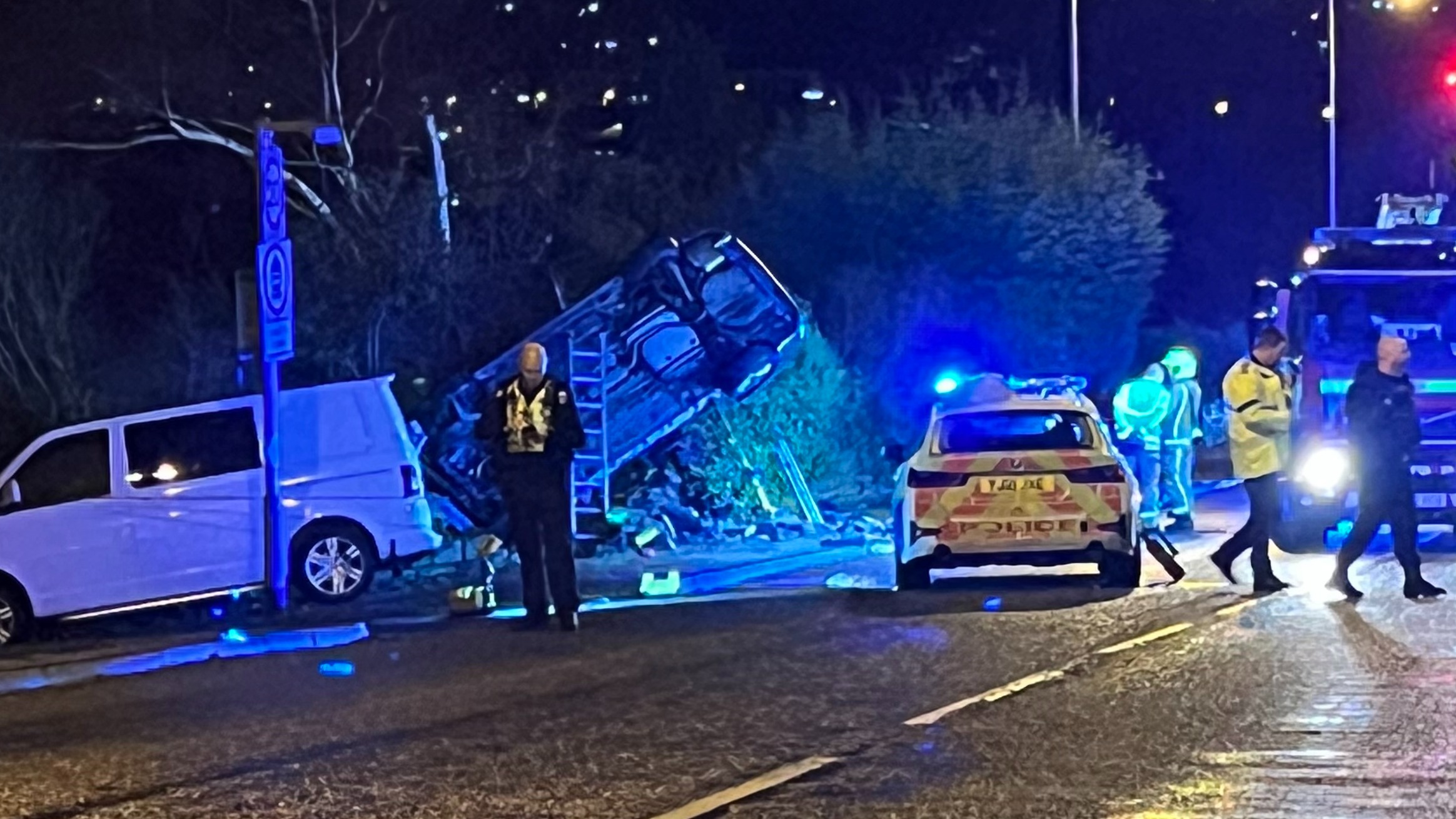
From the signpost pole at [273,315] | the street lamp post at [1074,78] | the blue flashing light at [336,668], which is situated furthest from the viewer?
the street lamp post at [1074,78]

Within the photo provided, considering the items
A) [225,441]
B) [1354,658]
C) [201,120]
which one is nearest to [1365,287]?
[1354,658]

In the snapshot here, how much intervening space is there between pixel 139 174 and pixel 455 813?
101ft

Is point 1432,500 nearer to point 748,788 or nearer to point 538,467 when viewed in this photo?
point 538,467

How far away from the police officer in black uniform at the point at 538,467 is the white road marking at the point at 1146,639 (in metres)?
3.58

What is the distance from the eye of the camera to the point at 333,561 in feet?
49.8

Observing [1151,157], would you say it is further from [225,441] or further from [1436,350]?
[225,441]

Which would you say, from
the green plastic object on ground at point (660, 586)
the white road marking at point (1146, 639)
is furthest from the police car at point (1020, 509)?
the green plastic object on ground at point (660, 586)

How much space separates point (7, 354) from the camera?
93.5 feet

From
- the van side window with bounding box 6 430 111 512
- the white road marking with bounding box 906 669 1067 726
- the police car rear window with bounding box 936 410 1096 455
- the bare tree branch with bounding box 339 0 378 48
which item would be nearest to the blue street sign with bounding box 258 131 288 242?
the van side window with bounding box 6 430 111 512

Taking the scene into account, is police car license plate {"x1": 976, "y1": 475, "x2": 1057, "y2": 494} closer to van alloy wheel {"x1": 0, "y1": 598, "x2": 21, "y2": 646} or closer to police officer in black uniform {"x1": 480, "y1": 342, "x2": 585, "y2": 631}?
police officer in black uniform {"x1": 480, "y1": 342, "x2": 585, "y2": 631}

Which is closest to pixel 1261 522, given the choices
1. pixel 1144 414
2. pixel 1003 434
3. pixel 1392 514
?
pixel 1392 514

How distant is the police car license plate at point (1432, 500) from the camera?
16391mm

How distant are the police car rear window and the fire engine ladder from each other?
4.89 meters

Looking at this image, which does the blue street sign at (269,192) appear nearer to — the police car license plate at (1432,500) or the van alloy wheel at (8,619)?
the van alloy wheel at (8,619)
